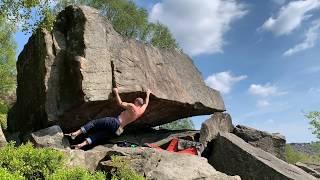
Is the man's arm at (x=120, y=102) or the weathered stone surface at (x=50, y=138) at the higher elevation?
the man's arm at (x=120, y=102)

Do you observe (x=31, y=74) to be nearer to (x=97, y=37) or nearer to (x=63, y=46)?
(x=63, y=46)

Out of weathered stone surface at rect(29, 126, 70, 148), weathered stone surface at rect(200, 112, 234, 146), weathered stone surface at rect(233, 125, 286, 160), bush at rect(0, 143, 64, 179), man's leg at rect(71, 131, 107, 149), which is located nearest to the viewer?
bush at rect(0, 143, 64, 179)

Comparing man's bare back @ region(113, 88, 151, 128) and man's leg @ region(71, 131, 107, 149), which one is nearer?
man's leg @ region(71, 131, 107, 149)

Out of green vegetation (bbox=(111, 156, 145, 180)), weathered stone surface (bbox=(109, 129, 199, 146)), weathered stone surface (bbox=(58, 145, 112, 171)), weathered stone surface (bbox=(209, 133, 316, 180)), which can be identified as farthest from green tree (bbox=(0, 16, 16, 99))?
green vegetation (bbox=(111, 156, 145, 180))

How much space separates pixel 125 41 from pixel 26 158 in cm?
961

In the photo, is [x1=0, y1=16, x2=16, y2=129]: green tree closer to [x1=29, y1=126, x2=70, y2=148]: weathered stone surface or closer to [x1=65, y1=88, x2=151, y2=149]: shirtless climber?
[x1=65, y1=88, x2=151, y2=149]: shirtless climber

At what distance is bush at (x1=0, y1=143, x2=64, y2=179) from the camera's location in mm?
11906

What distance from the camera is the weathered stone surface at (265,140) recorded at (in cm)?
2341

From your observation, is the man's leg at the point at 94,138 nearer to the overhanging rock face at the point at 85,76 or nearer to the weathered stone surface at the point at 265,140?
the overhanging rock face at the point at 85,76

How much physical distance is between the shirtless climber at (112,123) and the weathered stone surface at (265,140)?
22.1ft

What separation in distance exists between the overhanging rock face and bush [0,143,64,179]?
5.96m

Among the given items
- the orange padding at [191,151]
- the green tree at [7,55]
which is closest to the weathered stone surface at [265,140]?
the orange padding at [191,151]

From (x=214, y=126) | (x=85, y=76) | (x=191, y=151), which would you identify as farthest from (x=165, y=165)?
(x=214, y=126)

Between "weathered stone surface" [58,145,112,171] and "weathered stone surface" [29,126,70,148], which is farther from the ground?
"weathered stone surface" [29,126,70,148]
